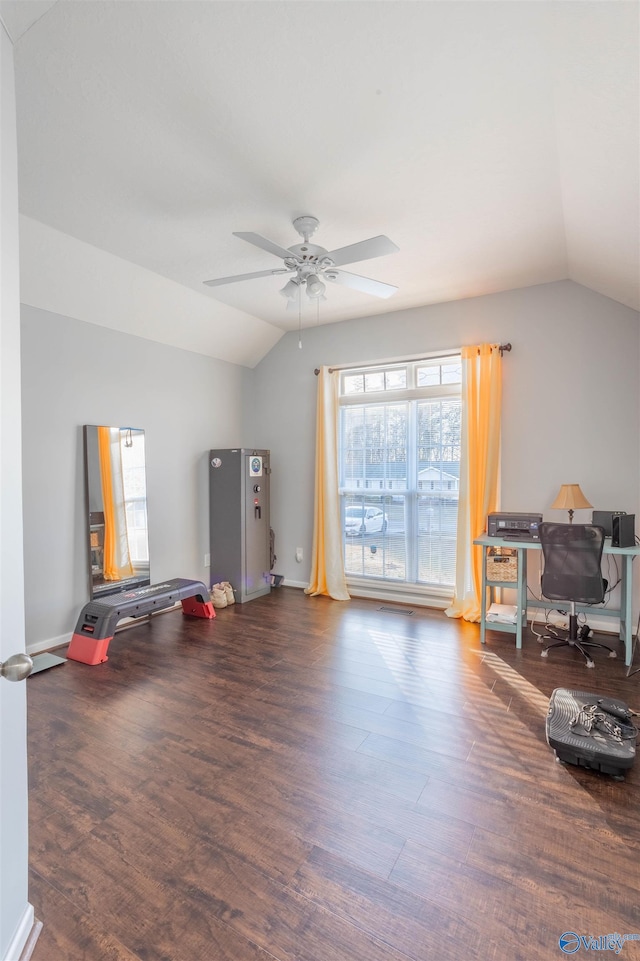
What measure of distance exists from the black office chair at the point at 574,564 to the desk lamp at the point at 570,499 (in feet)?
1.27

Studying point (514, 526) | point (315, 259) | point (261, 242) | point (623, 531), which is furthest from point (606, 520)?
point (261, 242)

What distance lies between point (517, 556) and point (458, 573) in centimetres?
76

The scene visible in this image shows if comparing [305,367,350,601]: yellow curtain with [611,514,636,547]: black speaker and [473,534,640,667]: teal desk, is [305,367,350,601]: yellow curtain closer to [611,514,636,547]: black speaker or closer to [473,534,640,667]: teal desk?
[473,534,640,667]: teal desk

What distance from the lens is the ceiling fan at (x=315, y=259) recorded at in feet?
7.97

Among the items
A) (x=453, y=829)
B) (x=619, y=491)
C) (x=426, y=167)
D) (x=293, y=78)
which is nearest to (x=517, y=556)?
(x=619, y=491)

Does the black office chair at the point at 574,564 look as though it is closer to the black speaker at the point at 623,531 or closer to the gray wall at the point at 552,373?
the black speaker at the point at 623,531

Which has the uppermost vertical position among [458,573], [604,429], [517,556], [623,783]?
[604,429]

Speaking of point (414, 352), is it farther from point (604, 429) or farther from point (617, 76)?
point (617, 76)

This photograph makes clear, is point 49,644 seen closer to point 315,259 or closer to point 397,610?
point 397,610

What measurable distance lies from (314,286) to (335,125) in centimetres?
90

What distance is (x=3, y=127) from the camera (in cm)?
121

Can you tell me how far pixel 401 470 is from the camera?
465 cm

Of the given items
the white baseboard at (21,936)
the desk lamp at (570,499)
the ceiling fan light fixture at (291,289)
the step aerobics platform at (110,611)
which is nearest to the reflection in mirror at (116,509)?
the step aerobics platform at (110,611)

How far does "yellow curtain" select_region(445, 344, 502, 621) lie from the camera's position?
13.1 ft
